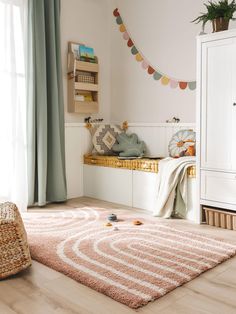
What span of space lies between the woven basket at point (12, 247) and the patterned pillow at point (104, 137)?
221cm

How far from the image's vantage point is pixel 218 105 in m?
3.03

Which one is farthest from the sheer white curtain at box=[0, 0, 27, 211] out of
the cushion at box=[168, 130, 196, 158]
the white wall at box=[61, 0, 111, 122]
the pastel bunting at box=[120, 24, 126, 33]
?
the cushion at box=[168, 130, 196, 158]

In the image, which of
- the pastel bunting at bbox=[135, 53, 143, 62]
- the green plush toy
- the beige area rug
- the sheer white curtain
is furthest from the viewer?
the pastel bunting at bbox=[135, 53, 143, 62]

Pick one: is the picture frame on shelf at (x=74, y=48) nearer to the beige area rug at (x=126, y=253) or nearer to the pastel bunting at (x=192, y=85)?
the pastel bunting at (x=192, y=85)

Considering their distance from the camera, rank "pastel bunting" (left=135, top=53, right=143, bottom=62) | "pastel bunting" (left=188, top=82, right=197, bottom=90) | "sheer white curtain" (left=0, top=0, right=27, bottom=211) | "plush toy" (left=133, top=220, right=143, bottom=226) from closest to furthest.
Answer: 1. "plush toy" (left=133, top=220, right=143, bottom=226)
2. "sheer white curtain" (left=0, top=0, right=27, bottom=211)
3. "pastel bunting" (left=188, top=82, right=197, bottom=90)
4. "pastel bunting" (left=135, top=53, right=143, bottom=62)

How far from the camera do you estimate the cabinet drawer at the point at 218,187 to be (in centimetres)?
296

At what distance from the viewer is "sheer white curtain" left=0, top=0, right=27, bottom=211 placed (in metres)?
3.54

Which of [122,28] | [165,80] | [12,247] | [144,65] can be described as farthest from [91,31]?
[12,247]

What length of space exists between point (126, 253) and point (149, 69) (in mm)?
2465

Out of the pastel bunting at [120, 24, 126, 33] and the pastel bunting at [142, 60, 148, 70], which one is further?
the pastel bunting at [120, 24, 126, 33]

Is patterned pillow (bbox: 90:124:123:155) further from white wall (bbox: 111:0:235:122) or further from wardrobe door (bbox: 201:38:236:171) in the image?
wardrobe door (bbox: 201:38:236:171)

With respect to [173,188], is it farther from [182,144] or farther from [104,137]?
[104,137]

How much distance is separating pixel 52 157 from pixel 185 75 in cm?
167

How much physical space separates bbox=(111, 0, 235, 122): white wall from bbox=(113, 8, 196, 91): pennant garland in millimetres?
46
